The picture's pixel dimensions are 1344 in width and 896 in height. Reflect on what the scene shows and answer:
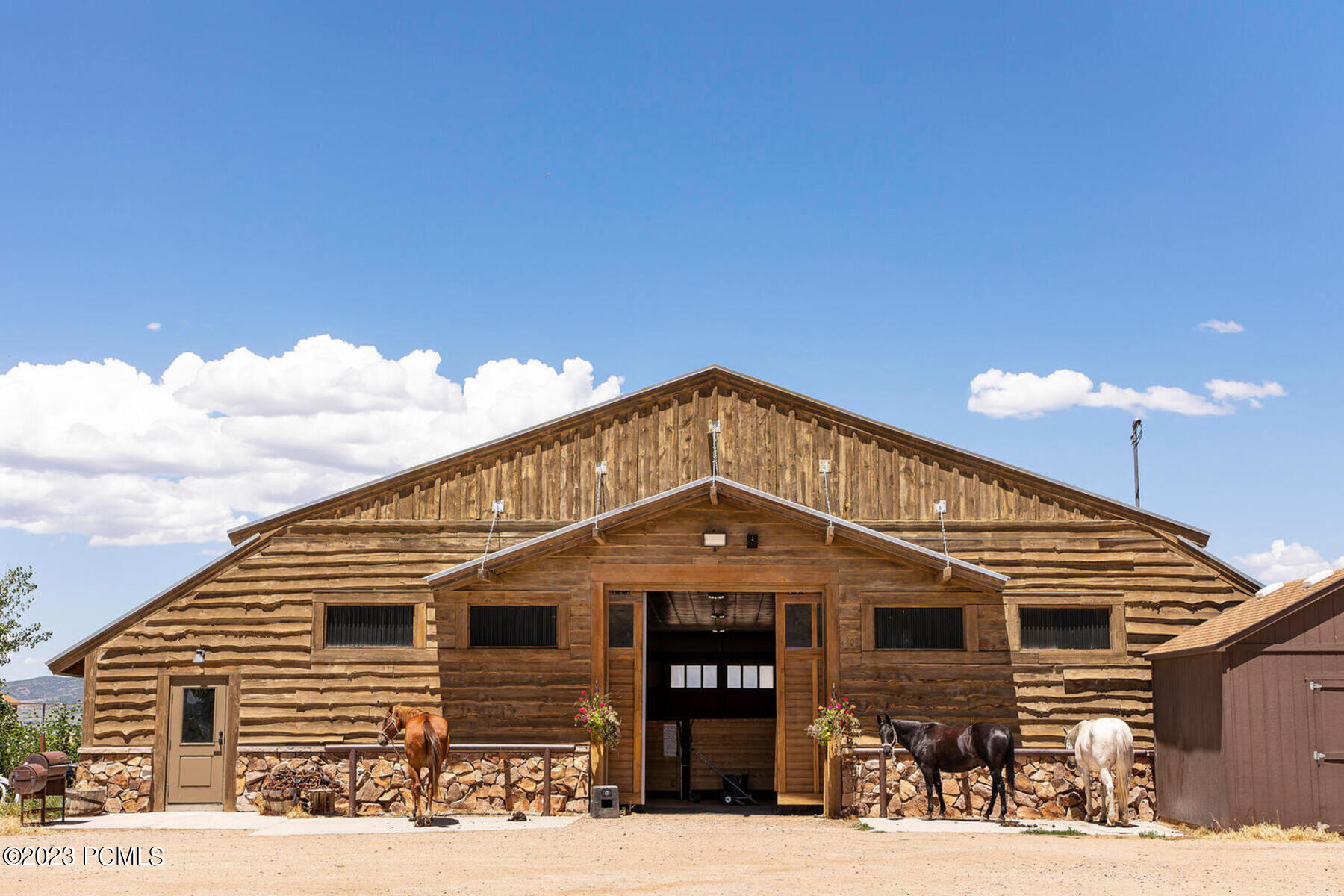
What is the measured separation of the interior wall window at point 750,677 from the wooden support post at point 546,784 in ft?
24.9

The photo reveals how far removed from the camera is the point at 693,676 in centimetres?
2398

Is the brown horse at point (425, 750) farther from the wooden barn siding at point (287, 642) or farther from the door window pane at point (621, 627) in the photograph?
the door window pane at point (621, 627)

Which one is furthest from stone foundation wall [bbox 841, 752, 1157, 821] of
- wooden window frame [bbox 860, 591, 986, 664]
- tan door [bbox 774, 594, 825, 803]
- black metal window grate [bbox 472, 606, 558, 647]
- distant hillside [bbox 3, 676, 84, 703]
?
distant hillside [bbox 3, 676, 84, 703]

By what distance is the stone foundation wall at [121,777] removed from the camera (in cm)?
1719

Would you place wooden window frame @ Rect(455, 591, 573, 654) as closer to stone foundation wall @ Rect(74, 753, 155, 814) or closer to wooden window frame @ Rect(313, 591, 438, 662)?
wooden window frame @ Rect(313, 591, 438, 662)

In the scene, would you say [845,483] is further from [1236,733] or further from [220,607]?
[220,607]

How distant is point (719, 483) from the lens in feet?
54.0

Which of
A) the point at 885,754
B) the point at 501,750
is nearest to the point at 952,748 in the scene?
the point at 885,754

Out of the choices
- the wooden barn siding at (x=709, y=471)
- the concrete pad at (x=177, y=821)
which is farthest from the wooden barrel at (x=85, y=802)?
the wooden barn siding at (x=709, y=471)

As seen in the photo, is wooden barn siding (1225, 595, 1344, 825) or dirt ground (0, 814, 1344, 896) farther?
wooden barn siding (1225, 595, 1344, 825)

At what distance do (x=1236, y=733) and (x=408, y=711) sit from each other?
1041cm

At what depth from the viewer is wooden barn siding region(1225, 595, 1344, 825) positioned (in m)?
14.2

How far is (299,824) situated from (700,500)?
268 inches

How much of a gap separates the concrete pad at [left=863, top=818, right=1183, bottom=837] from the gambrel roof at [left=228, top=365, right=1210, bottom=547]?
4504mm
